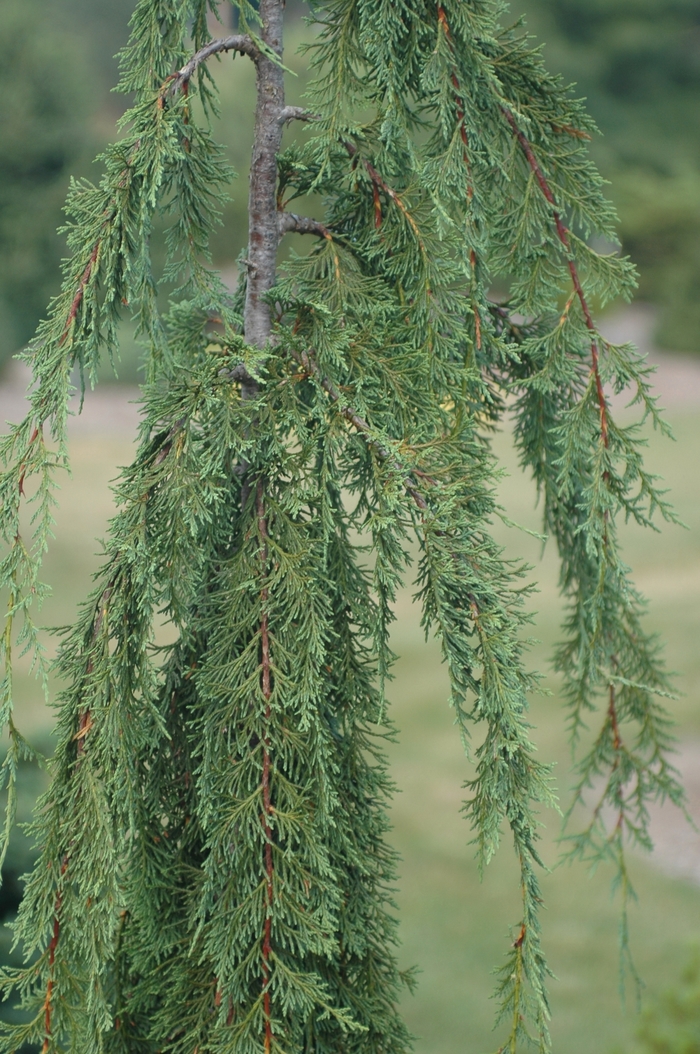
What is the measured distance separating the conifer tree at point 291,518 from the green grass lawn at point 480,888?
6.71ft

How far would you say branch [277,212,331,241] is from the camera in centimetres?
237

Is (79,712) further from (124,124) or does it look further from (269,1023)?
(124,124)

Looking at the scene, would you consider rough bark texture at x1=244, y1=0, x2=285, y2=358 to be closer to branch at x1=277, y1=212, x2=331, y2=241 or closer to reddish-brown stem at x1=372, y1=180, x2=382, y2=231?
branch at x1=277, y1=212, x2=331, y2=241

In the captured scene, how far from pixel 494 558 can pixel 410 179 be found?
3.17 feet

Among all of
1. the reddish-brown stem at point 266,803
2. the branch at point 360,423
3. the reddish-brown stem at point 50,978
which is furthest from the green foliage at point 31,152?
the reddish-brown stem at point 50,978

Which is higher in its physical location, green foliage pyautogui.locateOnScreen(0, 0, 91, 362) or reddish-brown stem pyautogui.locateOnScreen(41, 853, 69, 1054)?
green foliage pyautogui.locateOnScreen(0, 0, 91, 362)

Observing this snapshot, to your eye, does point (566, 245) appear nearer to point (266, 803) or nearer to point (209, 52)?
point (209, 52)

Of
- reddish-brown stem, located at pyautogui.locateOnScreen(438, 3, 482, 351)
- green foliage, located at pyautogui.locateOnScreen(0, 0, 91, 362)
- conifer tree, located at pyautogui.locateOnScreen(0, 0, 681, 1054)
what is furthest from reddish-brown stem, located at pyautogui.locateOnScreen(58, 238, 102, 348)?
green foliage, located at pyautogui.locateOnScreen(0, 0, 91, 362)

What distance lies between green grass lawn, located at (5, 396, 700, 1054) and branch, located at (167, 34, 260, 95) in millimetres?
3378

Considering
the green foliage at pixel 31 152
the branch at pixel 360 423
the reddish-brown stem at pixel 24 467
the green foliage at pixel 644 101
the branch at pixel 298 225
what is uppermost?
the green foliage at pixel 644 101

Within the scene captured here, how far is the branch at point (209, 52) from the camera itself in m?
2.06

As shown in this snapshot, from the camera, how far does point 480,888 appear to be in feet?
22.6

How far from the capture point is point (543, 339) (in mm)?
2332

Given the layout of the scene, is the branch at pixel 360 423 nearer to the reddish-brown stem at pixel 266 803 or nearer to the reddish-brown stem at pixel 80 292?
the reddish-brown stem at pixel 266 803
